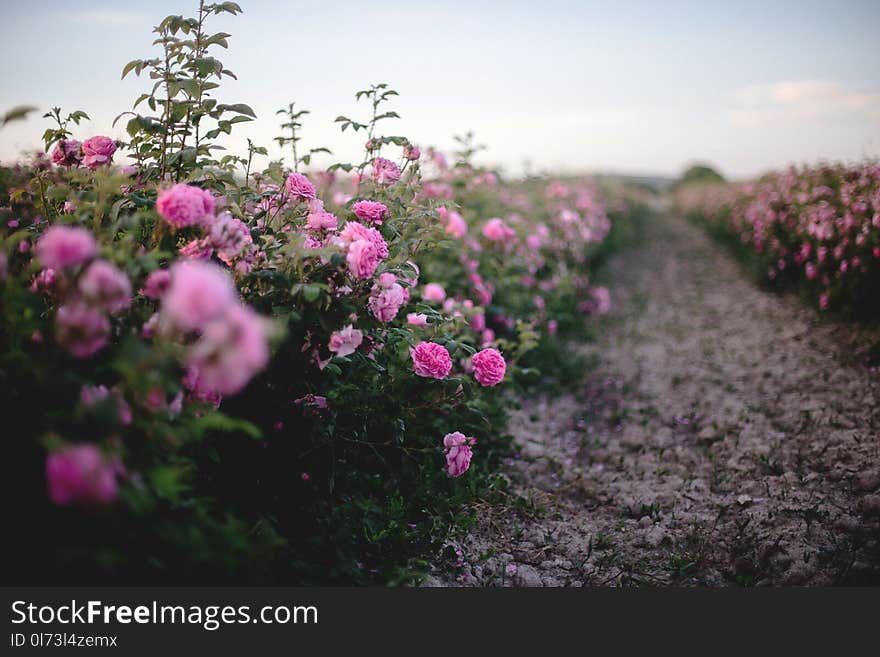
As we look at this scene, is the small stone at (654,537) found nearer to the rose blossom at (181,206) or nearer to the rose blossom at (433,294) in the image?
the rose blossom at (433,294)

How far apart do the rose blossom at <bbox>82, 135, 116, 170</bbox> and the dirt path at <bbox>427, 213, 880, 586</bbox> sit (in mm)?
1933

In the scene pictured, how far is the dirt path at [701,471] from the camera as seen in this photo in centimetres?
221

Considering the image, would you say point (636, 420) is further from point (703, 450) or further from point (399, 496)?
point (399, 496)

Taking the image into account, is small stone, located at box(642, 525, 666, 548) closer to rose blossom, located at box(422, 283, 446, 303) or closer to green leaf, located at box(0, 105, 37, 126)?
rose blossom, located at box(422, 283, 446, 303)

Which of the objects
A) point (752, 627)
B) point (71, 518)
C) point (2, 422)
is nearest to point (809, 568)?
point (752, 627)

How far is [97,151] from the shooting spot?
1881mm

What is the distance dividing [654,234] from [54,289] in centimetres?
1479

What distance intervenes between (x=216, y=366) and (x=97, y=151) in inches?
52.8

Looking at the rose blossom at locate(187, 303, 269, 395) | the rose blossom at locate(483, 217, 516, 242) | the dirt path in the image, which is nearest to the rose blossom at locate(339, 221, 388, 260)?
the rose blossom at locate(187, 303, 269, 395)

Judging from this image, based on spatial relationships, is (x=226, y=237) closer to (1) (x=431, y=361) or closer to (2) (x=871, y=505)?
(1) (x=431, y=361)

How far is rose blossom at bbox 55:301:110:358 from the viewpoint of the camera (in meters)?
1.10

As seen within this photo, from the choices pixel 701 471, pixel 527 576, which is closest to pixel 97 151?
pixel 527 576

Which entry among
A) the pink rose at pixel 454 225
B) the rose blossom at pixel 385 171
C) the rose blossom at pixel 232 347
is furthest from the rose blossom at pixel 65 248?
the pink rose at pixel 454 225

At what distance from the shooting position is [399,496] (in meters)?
2.28
